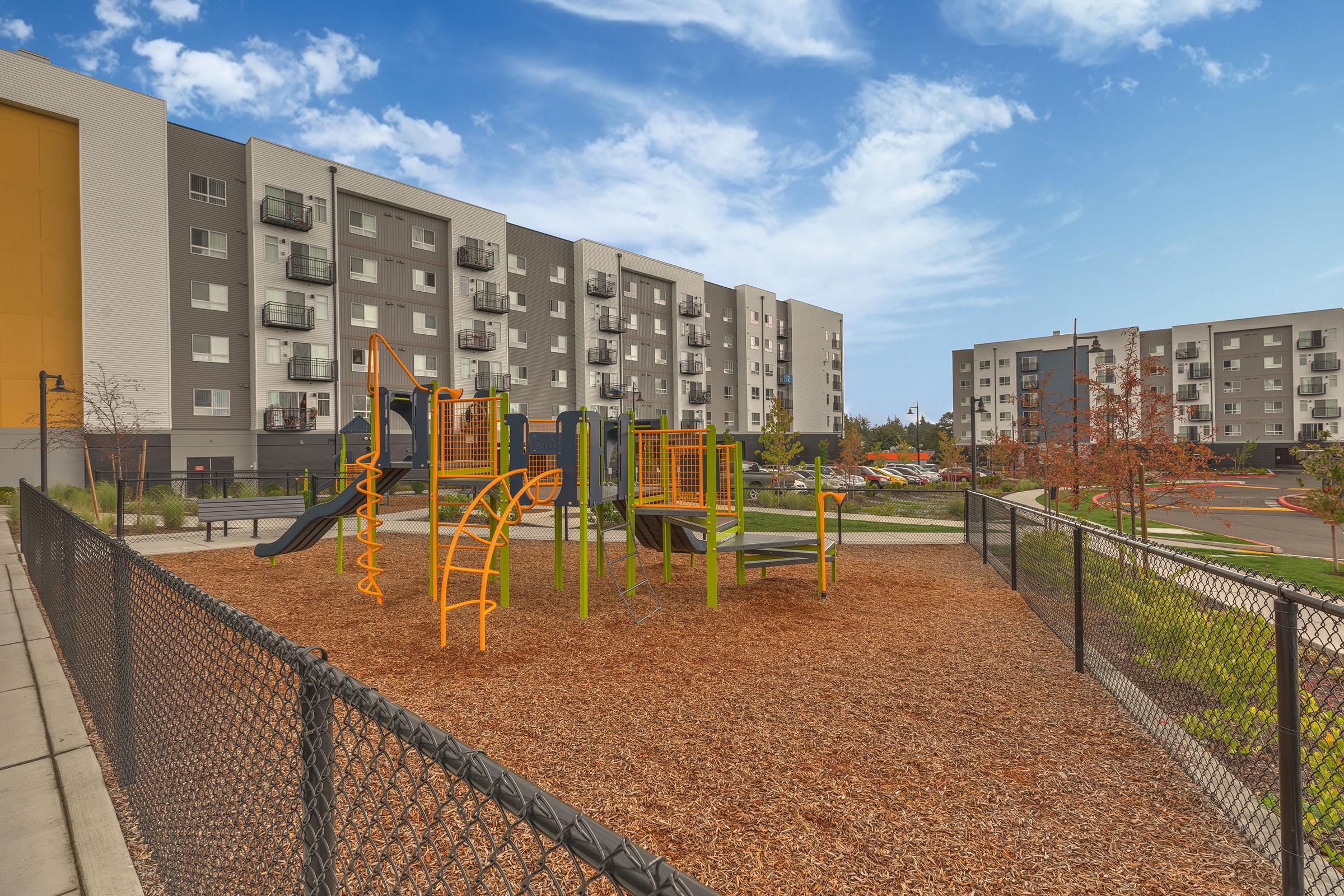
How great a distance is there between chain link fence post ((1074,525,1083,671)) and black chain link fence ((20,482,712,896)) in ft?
16.7

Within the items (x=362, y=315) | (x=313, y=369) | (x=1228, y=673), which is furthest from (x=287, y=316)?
(x=1228, y=673)

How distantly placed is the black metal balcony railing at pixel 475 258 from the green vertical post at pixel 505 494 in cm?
3680

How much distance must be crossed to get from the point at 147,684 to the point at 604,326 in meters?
49.3

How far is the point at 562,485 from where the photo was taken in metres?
8.49

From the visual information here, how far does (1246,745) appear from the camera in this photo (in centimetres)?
429

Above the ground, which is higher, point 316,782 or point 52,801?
point 316,782

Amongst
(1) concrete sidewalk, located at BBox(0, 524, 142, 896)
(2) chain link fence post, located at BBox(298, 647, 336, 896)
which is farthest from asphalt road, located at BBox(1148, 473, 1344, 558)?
(1) concrete sidewalk, located at BBox(0, 524, 142, 896)

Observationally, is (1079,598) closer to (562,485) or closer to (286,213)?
(562,485)

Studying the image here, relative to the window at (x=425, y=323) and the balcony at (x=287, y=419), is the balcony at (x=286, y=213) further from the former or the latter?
the balcony at (x=287, y=419)

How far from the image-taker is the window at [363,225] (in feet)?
123

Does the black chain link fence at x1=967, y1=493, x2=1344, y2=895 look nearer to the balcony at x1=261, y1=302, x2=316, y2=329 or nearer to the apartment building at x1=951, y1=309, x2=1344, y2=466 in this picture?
the balcony at x1=261, y1=302, x2=316, y2=329

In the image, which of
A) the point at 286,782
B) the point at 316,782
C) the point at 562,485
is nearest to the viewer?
the point at 316,782

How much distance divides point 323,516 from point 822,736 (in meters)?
8.37

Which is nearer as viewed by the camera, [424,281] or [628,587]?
[628,587]
